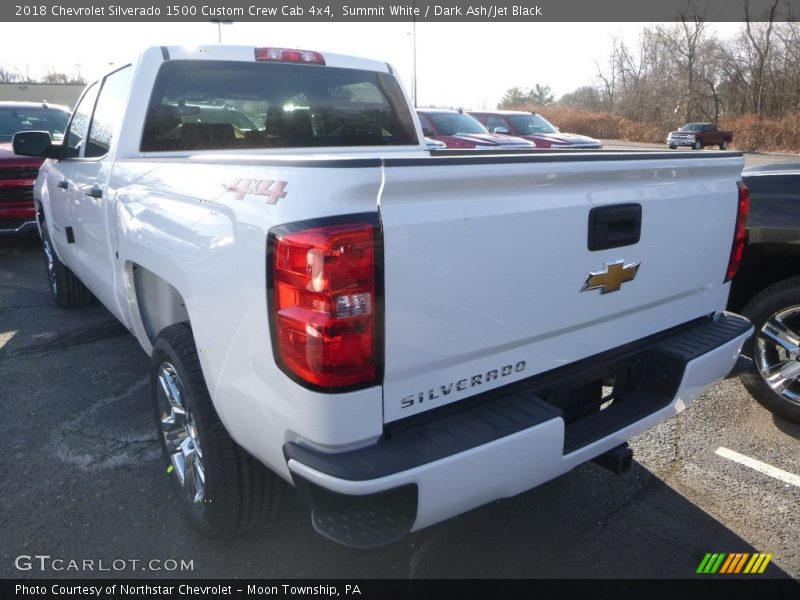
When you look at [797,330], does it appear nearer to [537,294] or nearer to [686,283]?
[686,283]

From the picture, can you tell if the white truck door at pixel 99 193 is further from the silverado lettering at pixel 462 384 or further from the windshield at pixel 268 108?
the silverado lettering at pixel 462 384

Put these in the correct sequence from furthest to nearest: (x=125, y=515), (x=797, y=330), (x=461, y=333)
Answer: (x=797, y=330), (x=125, y=515), (x=461, y=333)

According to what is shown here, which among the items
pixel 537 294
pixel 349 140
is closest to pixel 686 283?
pixel 537 294

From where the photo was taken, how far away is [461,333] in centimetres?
190

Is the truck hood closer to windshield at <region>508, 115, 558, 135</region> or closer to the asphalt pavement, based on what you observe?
windshield at <region>508, 115, 558, 135</region>

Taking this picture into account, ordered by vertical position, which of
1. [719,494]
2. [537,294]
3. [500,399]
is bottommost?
[719,494]

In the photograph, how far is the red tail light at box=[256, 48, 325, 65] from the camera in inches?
145

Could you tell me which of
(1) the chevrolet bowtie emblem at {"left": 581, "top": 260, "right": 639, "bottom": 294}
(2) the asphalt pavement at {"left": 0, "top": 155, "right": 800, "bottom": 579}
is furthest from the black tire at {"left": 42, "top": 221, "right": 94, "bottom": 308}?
(1) the chevrolet bowtie emblem at {"left": 581, "top": 260, "right": 639, "bottom": 294}

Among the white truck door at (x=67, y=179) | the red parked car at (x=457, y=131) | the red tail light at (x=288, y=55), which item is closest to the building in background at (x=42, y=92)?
the red parked car at (x=457, y=131)

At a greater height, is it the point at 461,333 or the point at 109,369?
the point at 461,333

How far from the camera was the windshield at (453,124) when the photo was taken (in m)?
13.2

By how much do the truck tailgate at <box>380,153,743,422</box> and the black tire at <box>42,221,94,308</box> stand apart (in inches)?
184

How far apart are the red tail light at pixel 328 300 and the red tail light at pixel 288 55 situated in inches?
92.7

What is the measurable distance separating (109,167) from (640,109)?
60.5 m
